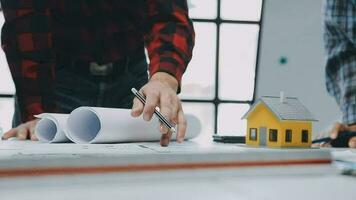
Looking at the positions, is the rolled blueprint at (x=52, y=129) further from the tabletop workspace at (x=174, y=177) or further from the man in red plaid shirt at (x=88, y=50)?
the tabletop workspace at (x=174, y=177)

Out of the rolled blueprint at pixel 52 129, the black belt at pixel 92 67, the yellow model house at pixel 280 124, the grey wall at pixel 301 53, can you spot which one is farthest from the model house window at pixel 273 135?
the grey wall at pixel 301 53

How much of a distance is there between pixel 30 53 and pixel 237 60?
8.48 feet

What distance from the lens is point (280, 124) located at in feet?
2.79

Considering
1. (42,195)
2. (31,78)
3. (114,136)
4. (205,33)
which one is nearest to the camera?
(42,195)

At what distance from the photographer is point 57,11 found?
4.29 feet

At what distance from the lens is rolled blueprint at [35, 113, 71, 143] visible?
0.90m

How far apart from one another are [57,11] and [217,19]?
2.36m

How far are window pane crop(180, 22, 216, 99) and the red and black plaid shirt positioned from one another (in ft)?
7.10

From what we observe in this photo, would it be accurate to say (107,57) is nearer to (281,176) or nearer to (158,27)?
(158,27)

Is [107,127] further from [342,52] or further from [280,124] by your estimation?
[342,52]

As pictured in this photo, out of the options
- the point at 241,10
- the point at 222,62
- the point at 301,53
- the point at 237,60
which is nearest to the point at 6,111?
the point at 222,62

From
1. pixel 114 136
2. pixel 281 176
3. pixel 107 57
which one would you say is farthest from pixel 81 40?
pixel 281 176

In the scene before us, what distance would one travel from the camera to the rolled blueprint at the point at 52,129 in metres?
0.90

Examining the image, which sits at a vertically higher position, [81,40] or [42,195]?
[81,40]
